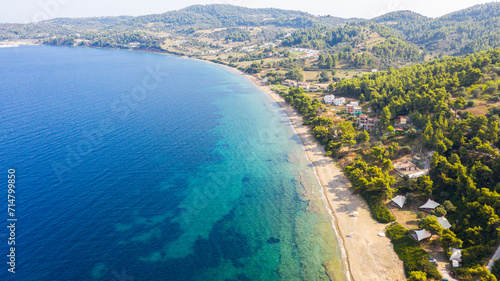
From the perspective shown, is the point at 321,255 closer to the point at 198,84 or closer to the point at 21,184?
the point at 21,184

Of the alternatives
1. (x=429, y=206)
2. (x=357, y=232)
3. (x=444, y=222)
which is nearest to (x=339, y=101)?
(x=429, y=206)

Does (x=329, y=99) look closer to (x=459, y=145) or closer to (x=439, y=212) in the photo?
(x=459, y=145)

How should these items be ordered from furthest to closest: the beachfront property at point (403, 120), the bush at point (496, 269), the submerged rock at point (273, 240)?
the beachfront property at point (403, 120)
the submerged rock at point (273, 240)
the bush at point (496, 269)

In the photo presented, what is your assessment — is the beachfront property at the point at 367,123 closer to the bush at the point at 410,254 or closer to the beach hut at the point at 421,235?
the bush at the point at 410,254

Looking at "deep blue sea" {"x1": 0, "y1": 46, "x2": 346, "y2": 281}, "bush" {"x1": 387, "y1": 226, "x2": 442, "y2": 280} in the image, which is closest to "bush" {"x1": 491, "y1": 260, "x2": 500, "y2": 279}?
"bush" {"x1": 387, "y1": 226, "x2": 442, "y2": 280}

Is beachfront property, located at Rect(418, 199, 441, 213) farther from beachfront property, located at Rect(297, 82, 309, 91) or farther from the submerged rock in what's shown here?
beachfront property, located at Rect(297, 82, 309, 91)

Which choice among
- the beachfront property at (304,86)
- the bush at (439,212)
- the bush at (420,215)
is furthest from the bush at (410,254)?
the beachfront property at (304,86)
